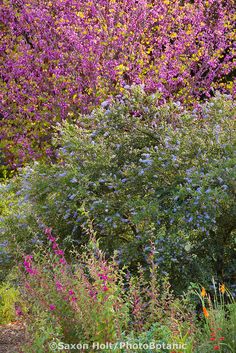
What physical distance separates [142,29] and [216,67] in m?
2.24

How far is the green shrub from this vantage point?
4.97m

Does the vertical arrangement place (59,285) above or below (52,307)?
above

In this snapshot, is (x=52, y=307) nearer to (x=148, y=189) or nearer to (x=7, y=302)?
(x=148, y=189)

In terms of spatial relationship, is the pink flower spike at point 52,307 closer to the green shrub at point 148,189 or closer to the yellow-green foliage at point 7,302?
the green shrub at point 148,189

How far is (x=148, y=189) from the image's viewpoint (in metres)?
5.43

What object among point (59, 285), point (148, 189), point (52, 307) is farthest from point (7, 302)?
point (52, 307)

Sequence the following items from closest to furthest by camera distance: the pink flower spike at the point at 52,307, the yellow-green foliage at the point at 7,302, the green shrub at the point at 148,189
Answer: the pink flower spike at the point at 52,307 < the green shrub at the point at 148,189 < the yellow-green foliage at the point at 7,302

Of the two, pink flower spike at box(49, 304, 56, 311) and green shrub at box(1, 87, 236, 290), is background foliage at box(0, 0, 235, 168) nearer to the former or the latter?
green shrub at box(1, 87, 236, 290)

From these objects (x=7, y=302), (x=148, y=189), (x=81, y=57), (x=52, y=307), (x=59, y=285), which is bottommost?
(x=52, y=307)

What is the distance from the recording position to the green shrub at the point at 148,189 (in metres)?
4.97

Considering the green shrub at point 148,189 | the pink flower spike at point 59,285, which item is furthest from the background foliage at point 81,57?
the pink flower spike at point 59,285

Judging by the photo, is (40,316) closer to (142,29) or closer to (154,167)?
(154,167)

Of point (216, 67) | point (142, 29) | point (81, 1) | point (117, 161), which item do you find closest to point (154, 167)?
point (117, 161)

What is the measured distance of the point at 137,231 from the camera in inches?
201
